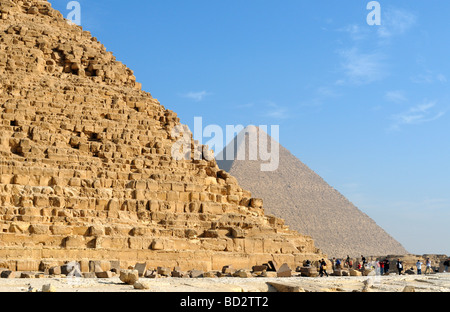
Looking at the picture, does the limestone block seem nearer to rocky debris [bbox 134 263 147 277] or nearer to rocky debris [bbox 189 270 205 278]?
rocky debris [bbox 134 263 147 277]

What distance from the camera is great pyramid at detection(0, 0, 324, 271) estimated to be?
21.0 meters

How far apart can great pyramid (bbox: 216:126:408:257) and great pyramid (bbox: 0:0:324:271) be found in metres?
67.9

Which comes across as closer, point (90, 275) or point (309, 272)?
point (90, 275)

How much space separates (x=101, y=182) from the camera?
23312mm

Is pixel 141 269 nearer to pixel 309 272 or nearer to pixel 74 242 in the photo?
pixel 74 242

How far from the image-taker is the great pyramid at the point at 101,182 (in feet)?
68.7

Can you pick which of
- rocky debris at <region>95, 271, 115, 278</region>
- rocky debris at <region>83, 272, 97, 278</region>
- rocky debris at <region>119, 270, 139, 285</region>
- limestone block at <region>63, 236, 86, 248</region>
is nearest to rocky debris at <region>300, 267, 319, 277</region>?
rocky debris at <region>95, 271, 115, 278</region>

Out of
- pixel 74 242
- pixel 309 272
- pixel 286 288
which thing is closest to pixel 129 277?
pixel 286 288

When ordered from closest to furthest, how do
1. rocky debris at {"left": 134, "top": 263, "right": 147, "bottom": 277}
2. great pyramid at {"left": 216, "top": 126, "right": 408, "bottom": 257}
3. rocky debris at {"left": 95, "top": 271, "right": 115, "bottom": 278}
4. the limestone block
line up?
1. rocky debris at {"left": 95, "top": 271, "right": 115, "bottom": 278}
2. rocky debris at {"left": 134, "top": 263, "right": 147, "bottom": 277}
3. the limestone block
4. great pyramid at {"left": 216, "top": 126, "right": 408, "bottom": 257}

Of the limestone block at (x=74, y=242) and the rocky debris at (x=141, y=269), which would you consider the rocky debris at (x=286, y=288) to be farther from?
the limestone block at (x=74, y=242)

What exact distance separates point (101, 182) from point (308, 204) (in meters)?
88.4

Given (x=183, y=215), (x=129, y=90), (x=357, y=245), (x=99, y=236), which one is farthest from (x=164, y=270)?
(x=357, y=245)

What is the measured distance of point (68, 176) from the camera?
901 inches
